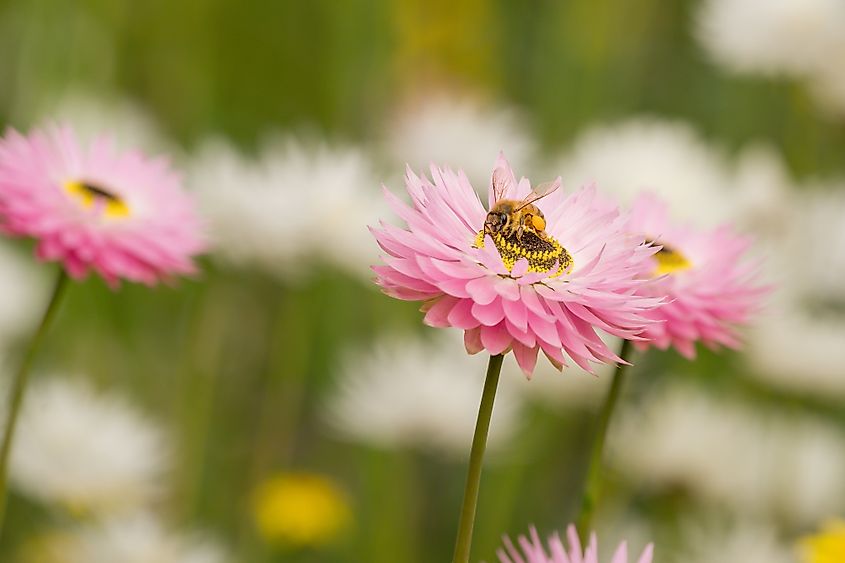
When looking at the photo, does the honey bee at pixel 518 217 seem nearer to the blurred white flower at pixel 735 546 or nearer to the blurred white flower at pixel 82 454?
the blurred white flower at pixel 735 546

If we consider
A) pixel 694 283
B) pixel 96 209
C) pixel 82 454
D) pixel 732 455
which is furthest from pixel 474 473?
pixel 732 455

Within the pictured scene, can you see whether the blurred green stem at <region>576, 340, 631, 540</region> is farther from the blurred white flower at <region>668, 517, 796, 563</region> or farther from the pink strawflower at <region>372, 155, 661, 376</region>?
the blurred white flower at <region>668, 517, 796, 563</region>

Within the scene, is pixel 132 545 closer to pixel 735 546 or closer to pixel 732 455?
pixel 735 546

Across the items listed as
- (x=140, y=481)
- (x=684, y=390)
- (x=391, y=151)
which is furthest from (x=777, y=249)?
(x=140, y=481)

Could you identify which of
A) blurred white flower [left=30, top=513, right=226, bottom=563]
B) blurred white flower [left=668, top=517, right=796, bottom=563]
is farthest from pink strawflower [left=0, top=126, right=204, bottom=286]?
blurred white flower [left=668, top=517, right=796, bottom=563]

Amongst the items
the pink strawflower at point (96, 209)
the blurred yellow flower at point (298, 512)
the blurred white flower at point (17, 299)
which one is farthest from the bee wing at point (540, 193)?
the blurred white flower at point (17, 299)

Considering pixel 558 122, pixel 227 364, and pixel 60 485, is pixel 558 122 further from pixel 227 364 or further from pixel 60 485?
pixel 60 485

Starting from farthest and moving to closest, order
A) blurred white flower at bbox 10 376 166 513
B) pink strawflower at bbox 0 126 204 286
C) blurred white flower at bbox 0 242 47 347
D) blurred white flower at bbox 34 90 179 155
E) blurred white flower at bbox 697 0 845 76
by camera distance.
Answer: blurred white flower at bbox 34 90 179 155 → blurred white flower at bbox 697 0 845 76 → blurred white flower at bbox 0 242 47 347 → blurred white flower at bbox 10 376 166 513 → pink strawflower at bbox 0 126 204 286
